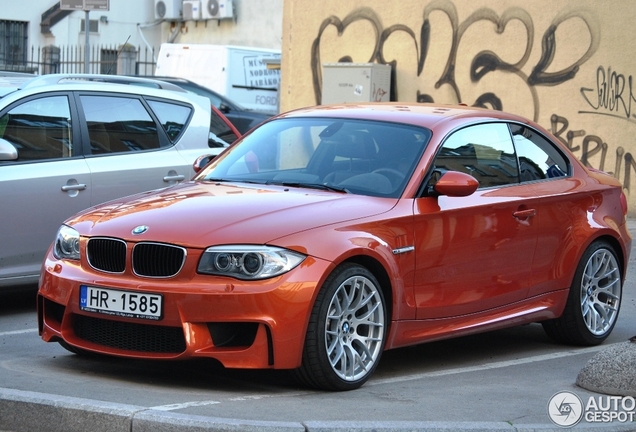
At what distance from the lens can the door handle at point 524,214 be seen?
6891 millimetres

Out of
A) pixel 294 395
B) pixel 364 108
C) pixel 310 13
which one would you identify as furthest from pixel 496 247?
pixel 310 13

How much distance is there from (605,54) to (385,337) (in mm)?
9601

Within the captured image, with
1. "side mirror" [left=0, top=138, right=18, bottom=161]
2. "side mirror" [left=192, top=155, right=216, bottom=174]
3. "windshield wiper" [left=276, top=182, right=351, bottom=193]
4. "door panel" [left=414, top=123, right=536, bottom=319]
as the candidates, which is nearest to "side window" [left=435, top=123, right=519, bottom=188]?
"door panel" [left=414, top=123, right=536, bottom=319]

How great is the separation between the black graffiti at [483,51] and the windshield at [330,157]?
859 cm

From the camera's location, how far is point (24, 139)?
26.9 feet

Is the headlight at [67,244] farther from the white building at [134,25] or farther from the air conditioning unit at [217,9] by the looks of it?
the air conditioning unit at [217,9]

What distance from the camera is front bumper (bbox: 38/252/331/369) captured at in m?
5.38

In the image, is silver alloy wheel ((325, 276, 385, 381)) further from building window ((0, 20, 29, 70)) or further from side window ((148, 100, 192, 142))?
building window ((0, 20, 29, 70))

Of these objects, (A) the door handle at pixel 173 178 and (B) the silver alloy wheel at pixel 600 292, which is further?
(A) the door handle at pixel 173 178

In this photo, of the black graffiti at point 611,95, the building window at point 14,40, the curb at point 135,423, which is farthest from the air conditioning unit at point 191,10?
the curb at point 135,423

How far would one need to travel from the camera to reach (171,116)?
30.4 feet

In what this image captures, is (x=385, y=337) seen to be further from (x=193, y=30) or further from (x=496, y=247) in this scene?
(x=193, y=30)

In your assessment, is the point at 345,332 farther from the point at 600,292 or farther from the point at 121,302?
the point at 600,292

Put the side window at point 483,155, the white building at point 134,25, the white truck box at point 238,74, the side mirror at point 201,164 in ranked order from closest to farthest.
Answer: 1. the side window at point 483,155
2. the side mirror at point 201,164
3. the white truck box at point 238,74
4. the white building at point 134,25
